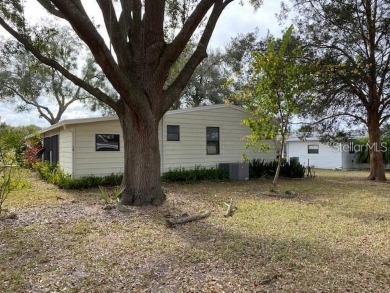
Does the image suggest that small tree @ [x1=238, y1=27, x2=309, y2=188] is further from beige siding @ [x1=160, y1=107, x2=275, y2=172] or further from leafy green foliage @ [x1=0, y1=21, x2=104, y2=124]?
leafy green foliage @ [x1=0, y1=21, x2=104, y2=124]

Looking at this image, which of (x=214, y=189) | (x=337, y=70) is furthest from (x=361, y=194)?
(x=337, y=70)

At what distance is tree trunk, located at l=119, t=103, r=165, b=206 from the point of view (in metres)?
7.43

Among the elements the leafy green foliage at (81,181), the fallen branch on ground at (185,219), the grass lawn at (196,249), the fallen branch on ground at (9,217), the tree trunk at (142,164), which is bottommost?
the grass lawn at (196,249)

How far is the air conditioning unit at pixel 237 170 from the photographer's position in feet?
47.5

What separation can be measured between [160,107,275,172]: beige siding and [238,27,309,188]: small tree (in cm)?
378

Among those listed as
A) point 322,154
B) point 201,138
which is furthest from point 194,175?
point 322,154

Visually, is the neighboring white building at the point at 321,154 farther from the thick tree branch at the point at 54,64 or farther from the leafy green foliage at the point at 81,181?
the thick tree branch at the point at 54,64

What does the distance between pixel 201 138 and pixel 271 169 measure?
3850mm

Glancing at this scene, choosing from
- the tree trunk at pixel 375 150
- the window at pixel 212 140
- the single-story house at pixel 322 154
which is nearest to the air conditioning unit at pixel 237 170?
the window at pixel 212 140

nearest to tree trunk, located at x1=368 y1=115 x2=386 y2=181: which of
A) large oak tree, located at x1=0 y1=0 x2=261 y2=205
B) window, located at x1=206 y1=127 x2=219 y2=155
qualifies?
window, located at x1=206 y1=127 x2=219 y2=155

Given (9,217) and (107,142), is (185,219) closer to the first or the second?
(9,217)

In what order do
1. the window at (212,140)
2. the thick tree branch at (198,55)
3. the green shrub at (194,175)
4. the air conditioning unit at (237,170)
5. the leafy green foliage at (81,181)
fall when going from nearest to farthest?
the thick tree branch at (198,55)
the leafy green foliage at (81,181)
the green shrub at (194,175)
the air conditioning unit at (237,170)
the window at (212,140)

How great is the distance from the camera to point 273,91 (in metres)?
9.77

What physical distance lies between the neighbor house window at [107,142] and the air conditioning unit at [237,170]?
16.0 feet
